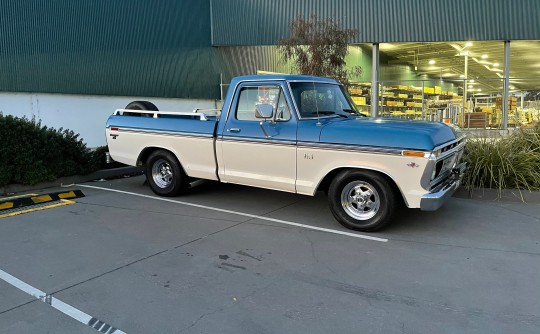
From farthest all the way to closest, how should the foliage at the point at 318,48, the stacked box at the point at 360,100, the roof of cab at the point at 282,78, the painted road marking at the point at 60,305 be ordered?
the stacked box at the point at 360,100
the foliage at the point at 318,48
the roof of cab at the point at 282,78
the painted road marking at the point at 60,305

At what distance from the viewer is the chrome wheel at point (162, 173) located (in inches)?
306

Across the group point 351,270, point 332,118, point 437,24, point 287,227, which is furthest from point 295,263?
point 437,24

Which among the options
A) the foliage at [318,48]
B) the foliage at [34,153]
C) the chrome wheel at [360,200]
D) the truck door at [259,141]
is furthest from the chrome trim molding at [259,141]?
the foliage at [318,48]

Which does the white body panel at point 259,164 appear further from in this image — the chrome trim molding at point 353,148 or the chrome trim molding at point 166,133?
the chrome trim molding at point 166,133

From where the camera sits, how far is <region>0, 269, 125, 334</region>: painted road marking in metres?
3.37

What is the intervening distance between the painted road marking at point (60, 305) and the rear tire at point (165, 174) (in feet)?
11.2

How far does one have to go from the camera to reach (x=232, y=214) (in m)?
6.64

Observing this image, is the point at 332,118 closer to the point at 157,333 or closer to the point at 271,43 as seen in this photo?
the point at 157,333

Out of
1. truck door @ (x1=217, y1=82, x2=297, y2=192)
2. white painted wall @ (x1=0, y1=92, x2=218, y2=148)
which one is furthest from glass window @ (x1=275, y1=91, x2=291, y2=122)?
white painted wall @ (x1=0, y1=92, x2=218, y2=148)

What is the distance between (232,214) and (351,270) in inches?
102

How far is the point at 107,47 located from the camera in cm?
1653

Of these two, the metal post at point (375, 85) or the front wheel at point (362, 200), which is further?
the metal post at point (375, 85)

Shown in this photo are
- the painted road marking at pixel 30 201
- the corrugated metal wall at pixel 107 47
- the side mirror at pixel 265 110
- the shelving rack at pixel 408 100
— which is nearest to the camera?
the side mirror at pixel 265 110

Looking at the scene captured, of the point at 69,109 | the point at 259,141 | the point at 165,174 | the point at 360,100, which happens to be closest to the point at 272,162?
the point at 259,141
